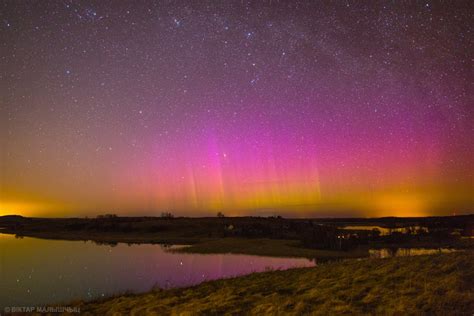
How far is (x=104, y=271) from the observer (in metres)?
25.6

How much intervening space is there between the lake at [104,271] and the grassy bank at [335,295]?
441 centimetres

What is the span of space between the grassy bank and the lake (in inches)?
174

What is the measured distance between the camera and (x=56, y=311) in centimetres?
1175

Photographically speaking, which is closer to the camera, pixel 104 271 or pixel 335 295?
pixel 335 295

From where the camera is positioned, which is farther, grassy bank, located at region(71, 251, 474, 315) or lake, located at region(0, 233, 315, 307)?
lake, located at region(0, 233, 315, 307)

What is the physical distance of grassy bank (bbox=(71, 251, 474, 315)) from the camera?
967cm

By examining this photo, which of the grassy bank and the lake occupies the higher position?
the grassy bank

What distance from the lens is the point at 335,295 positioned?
36.9ft

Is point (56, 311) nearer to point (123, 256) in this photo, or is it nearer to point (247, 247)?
point (123, 256)

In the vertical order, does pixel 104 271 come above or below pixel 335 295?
below

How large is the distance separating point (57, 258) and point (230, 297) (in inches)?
973

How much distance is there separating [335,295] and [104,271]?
18056mm

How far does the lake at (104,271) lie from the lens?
1847cm

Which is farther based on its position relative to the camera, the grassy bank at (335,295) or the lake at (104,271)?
the lake at (104,271)
